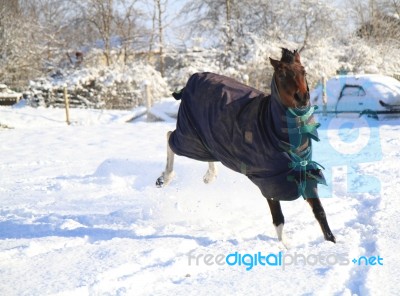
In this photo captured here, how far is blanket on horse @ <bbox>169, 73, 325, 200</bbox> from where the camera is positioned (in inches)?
124

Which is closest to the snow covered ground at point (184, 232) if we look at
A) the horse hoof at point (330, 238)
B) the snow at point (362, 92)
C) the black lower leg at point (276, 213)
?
the horse hoof at point (330, 238)

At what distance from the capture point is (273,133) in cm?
321

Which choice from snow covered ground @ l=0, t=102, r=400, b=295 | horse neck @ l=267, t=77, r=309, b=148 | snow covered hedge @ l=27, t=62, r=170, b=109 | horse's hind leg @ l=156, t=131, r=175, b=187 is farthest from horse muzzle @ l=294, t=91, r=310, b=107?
snow covered hedge @ l=27, t=62, r=170, b=109

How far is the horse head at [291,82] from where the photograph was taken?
287cm

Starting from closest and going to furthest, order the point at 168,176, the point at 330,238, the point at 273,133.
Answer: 1. the point at 273,133
2. the point at 330,238
3. the point at 168,176

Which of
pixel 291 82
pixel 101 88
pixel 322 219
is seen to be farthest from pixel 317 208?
pixel 101 88

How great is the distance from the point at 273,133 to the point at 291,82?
451 mm

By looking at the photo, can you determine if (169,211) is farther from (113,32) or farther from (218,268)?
(113,32)

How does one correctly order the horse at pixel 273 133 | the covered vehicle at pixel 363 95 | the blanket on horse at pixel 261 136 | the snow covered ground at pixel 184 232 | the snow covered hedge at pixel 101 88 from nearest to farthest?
→ 1. the snow covered ground at pixel 184 232
2. the horse at pixel 273 133
3. the blanket on horse at pixel 261 136
4. the covered vehicle at pixel 363 95
5. the snow covered hedge at pixel 101 88

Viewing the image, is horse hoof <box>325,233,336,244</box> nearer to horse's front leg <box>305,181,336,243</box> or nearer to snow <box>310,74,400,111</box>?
horse's front leg <box>305,181,336,243</box>

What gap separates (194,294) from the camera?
2.60 m

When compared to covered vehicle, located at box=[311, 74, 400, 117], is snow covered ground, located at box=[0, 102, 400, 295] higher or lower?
lower

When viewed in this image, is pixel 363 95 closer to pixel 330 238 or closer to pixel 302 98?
pixel 330 238

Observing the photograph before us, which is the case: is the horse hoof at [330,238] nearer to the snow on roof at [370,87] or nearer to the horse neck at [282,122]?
the horse neck at [282,122]
